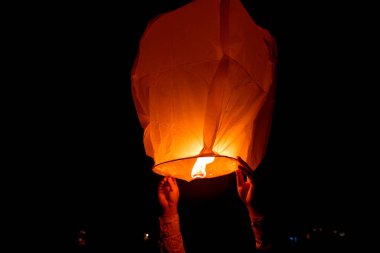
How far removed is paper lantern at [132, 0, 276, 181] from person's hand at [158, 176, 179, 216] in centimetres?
52

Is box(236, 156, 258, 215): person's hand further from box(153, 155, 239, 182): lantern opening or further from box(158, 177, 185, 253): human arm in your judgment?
box(158, 177, 185, 253): human arm

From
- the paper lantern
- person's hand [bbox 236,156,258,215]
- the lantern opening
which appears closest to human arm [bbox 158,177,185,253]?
the lantern opening

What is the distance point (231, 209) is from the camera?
262 cm

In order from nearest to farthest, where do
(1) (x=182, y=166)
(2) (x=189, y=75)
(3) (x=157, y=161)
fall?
(2) (x=189, y=75), (3) (x=157, y=161), (1) (x=182, y=166)

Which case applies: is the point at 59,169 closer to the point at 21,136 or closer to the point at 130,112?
the point at 21,136

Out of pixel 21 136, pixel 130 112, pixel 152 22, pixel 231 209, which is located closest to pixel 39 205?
pixel 21 136

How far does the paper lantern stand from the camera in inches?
49.8

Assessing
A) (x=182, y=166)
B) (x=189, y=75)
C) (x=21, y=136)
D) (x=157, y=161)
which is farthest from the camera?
(x=21, y=136)

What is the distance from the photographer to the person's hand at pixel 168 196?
193 cm

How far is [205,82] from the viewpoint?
1283mm

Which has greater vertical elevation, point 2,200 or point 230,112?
point 230,112

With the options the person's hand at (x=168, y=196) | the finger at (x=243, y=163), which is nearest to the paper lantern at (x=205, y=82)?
the finger at (x=243, y=163)

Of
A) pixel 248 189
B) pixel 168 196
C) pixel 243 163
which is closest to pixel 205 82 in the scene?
pixel 243 163

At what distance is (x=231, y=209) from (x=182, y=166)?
3.78 feet
